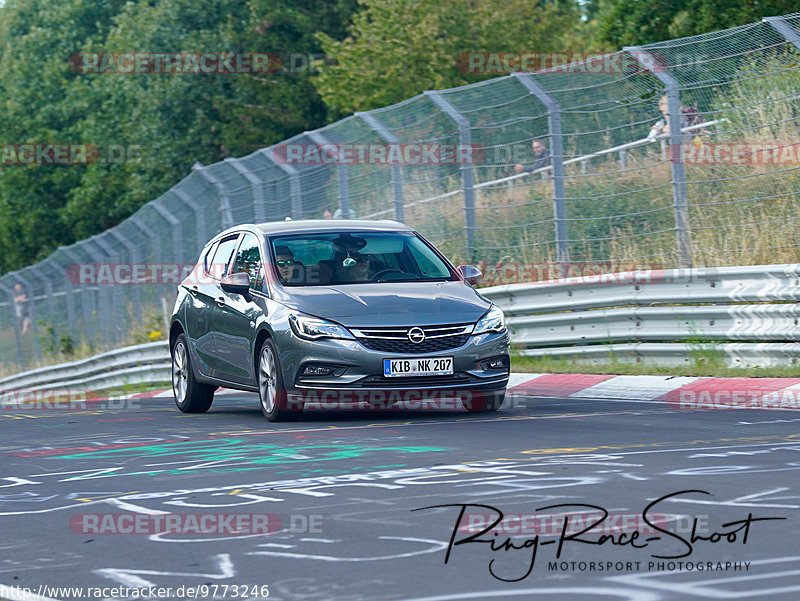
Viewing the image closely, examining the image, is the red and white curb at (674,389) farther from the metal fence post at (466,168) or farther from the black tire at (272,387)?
the metal fence post at (466,168)

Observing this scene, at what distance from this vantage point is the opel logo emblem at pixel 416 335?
424 inches

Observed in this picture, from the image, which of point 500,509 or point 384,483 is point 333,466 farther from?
point 500,509

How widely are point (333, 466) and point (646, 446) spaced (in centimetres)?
188

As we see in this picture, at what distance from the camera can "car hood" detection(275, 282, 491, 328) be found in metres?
10.8

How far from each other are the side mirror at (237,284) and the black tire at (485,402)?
203cm

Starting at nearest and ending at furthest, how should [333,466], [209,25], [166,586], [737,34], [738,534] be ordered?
[166,586], [738,534], [333,466], [737,34], [209,25]

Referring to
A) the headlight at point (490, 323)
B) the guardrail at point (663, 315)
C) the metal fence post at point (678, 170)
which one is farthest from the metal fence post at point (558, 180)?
the headlight at point (490, 323)

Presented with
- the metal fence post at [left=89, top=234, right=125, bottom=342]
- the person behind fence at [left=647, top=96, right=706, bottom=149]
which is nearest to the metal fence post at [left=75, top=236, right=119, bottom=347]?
the metal fence post at [left=89, top=234, right=125, bottom=342]

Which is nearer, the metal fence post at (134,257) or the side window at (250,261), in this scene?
the side window at (250,261)

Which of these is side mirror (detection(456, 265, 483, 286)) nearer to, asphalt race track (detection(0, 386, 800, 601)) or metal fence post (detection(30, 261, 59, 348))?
asphalt race track (detection(0, 386, 800, 601))

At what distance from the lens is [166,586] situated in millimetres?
5066

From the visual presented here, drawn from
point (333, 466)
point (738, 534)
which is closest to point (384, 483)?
point (333, 466)

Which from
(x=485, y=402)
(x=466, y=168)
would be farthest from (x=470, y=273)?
(x=466, y=168)

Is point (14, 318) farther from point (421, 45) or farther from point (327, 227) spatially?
point (327, 227)
